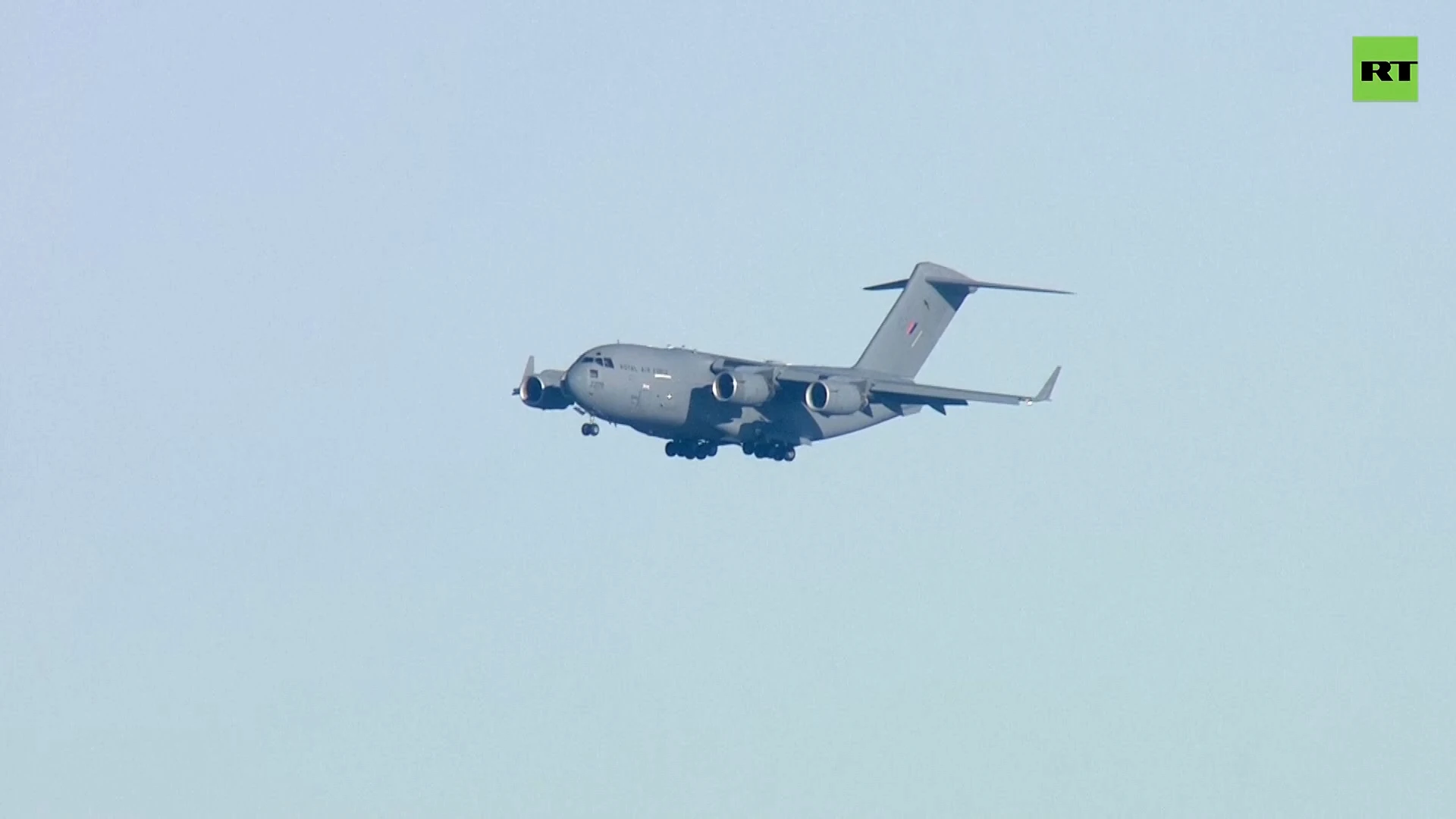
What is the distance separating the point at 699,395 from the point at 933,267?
24.2 feet

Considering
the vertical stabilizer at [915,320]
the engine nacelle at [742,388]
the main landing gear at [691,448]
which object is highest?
the vertical stabilizer at [915,320]

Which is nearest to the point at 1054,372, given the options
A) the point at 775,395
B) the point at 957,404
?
the point at 957,404

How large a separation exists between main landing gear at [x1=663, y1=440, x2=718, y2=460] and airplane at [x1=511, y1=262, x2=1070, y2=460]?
0.01 m

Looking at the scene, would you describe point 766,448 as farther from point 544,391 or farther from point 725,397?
point 544,391

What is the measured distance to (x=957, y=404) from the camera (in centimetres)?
3541

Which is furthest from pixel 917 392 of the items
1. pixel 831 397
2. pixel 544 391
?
pixel 544 391

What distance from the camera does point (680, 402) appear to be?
34.1 metres

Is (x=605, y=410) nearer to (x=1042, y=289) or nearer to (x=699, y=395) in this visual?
(x=699, y=395)

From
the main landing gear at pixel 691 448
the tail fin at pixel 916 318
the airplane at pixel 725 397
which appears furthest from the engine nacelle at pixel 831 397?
the tail fin at pixel 916 318

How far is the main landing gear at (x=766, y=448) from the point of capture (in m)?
35.6

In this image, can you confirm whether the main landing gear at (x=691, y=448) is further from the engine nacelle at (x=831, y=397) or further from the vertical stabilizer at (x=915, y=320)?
the vertical stabilizer at (x=915, y=320)

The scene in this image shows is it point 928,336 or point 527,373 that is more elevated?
point 928,336

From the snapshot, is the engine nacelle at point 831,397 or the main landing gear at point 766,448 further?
the main landing gear at point 766,448

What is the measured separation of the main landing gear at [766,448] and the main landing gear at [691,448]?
2.09 feet
